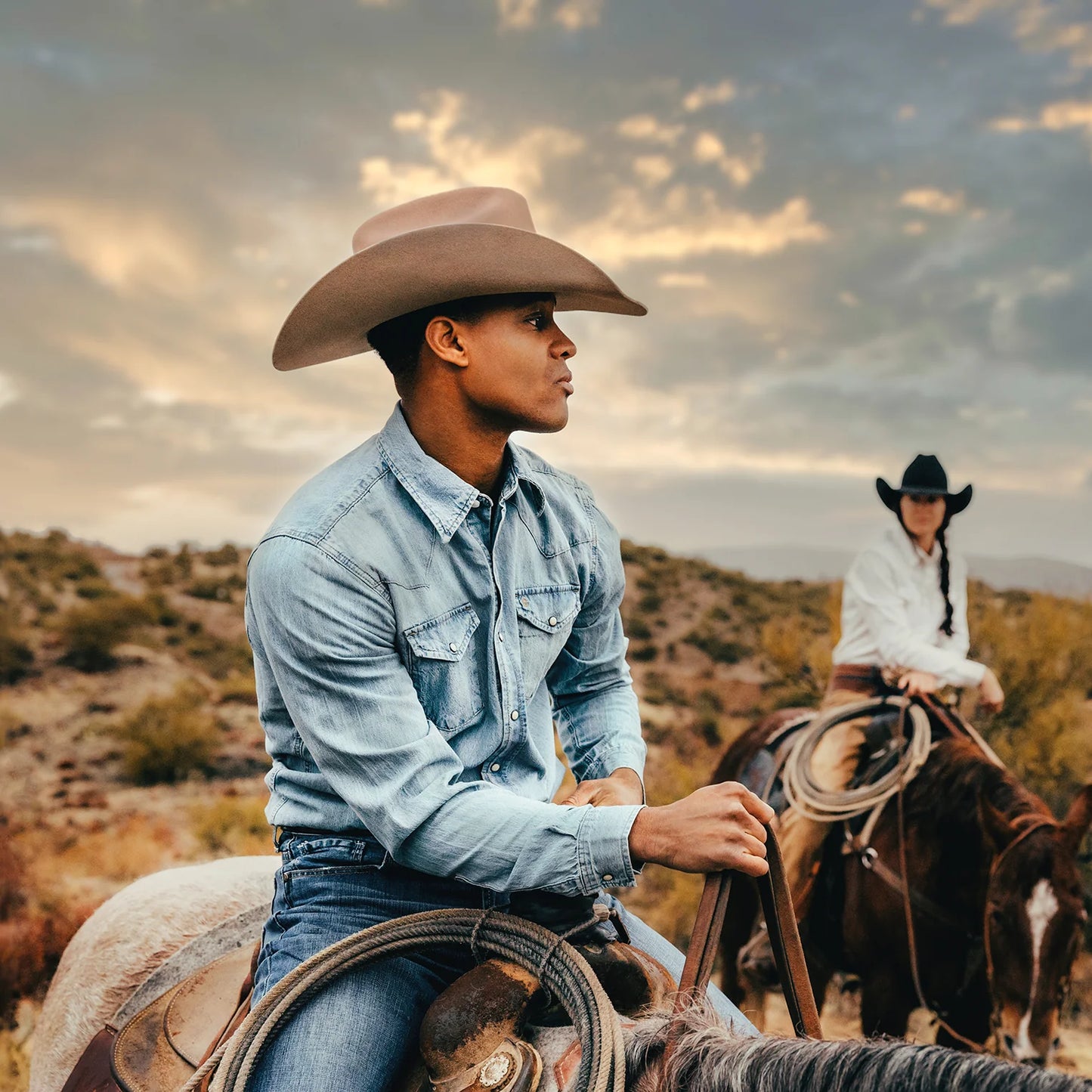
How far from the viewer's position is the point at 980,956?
4410 millimetres

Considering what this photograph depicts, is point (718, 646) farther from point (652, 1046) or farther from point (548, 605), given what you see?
point (652, 1046)

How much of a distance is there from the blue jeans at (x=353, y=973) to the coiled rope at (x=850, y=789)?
3.04 m

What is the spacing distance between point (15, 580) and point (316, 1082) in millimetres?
21761

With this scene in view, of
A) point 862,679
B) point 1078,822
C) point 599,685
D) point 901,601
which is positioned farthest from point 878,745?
point 599,685

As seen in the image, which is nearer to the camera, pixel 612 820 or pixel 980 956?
pixel 612 820

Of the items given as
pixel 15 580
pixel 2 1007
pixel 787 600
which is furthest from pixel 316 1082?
pixel 787 600

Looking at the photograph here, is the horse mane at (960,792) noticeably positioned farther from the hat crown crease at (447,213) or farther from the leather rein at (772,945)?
the hat crown crease at (447,213)

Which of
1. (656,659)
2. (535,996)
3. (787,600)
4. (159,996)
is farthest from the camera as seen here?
(787,600)

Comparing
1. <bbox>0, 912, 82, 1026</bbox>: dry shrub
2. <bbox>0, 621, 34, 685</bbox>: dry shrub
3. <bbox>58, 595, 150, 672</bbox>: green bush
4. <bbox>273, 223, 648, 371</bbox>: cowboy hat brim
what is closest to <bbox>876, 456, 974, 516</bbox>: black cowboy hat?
<bbox>273, 223, 648, 371</bbox>: cowboy hat brim

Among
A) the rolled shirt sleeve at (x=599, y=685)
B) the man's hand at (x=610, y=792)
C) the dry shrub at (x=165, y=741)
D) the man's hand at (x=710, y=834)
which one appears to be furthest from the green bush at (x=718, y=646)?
the man's hand at (x=710, y=834)

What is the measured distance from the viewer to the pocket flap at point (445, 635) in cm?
182

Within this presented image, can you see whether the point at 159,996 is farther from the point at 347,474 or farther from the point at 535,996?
the point at 347,474

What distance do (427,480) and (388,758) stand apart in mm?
574

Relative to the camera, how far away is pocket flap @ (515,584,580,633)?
200 cm
